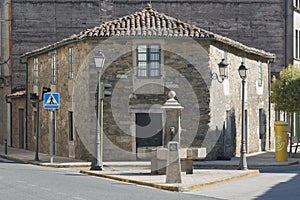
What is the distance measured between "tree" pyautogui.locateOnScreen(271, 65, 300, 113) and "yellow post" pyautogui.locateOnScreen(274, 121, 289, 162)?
329 cm

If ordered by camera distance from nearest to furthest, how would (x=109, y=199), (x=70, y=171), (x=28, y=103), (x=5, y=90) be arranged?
(x=109, y=199), (x=70, y=171), (x=28, y=103), (x=5, y=90)

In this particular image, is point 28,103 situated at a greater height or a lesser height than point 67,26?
lesser

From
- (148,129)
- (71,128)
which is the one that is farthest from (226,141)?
(71,128)

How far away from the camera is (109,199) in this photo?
15.0 m

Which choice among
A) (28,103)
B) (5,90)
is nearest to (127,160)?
(28,103)

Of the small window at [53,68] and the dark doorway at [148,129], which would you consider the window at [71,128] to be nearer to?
the small window at [53,68]

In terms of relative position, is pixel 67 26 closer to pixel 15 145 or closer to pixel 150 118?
pixel 15 145

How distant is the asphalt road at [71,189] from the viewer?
1541 cm

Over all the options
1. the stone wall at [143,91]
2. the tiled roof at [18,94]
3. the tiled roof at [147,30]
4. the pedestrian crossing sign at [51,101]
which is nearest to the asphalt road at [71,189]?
the pedestrian crossing sign at [51,101]

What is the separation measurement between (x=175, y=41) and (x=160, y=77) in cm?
154

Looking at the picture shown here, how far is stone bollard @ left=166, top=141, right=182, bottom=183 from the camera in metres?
18.7

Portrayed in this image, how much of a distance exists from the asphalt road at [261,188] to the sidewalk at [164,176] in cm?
40

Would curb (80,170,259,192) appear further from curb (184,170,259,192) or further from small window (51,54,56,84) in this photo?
small window (51,54,56,84)

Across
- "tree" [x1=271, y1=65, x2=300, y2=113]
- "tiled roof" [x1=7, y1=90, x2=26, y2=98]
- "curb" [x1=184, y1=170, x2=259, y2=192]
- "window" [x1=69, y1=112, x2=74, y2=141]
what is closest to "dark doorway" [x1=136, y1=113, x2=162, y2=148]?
"window" [x1=69, y1=112, x2=74, y2=141]
